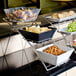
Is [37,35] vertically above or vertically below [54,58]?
above

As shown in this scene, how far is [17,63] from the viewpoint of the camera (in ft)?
4.92

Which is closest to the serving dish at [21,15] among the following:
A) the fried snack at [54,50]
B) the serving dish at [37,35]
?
the serving dish at [37,35]

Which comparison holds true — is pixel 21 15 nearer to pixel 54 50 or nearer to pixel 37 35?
pixel 37 35

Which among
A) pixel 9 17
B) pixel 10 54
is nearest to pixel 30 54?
pixel 10 54

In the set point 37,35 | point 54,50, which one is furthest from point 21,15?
point 54,50

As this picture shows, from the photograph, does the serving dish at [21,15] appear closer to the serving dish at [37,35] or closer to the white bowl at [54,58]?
the serving dish at [37,35]

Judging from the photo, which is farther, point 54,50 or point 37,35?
point 54,50

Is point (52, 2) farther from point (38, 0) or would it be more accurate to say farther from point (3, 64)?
point (3, 64)


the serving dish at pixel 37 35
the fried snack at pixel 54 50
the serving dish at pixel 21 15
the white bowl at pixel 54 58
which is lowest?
the white bowl at pixel 54 58

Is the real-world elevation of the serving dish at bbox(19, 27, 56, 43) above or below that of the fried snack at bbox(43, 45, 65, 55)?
above

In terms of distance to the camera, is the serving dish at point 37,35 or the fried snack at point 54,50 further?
the fried snack at point 54,50

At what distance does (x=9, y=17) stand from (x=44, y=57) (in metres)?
0.35

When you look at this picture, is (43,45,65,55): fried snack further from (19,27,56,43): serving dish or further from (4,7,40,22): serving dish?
(4,7,40,22): serving dish

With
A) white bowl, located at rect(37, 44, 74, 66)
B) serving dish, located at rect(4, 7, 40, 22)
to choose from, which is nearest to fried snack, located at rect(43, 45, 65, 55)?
white bowl, located at rect(37, 44, 74, 66)
